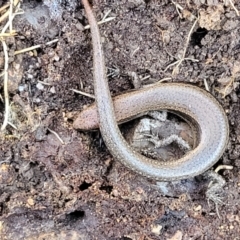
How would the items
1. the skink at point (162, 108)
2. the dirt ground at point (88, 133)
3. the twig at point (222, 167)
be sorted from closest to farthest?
the dirt ground at point (88, 133) → the skink at point (162, 108) → the twig at point (222, 167)

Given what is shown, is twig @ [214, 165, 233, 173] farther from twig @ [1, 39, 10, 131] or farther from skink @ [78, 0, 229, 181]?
twig @ [1, 39, 10, 131]

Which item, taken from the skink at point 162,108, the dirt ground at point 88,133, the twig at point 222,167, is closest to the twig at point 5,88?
the dirt ground at point 88,133

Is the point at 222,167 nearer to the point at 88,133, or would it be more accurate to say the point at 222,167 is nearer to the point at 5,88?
the point at 88,133

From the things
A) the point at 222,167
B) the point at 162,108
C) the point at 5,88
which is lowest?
the point at 222,167

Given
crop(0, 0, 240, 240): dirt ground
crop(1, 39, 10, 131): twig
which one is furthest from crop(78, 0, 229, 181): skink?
crop(1, 39, 10, 131): twig

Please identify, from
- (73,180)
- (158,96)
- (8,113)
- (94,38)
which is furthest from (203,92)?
(8,113)

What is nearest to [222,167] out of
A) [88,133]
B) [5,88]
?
[88,133]

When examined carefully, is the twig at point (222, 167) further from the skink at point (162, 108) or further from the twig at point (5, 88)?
the twig at point (5, 88)
